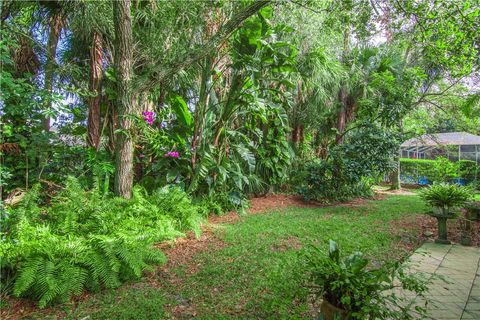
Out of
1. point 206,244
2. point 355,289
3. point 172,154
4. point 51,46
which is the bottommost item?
point 206,244

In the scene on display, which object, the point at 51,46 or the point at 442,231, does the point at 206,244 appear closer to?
the point at 442,231

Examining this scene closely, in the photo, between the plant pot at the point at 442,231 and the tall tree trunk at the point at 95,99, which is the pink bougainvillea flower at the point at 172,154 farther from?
the plant pot at the point at 442,231

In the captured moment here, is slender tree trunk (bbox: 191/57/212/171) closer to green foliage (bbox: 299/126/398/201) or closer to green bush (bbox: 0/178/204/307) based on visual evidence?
green bush (bbox: 0/178/204/307)

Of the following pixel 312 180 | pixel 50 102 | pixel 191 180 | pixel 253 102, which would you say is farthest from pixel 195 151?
pixel 312 180

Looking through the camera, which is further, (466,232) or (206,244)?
Result: (466,232)

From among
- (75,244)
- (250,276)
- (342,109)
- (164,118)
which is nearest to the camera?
(75,244)

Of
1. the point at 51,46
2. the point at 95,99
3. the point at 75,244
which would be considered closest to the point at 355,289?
the point at 75,244

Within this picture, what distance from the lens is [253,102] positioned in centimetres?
535

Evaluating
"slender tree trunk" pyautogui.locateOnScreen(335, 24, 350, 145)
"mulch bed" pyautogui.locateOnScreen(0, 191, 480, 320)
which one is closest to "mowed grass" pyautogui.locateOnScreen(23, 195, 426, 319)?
"mulch bed" pyautogui.locateOnScreen(0, 191, 480, 320)

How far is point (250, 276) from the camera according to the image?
9.59 feet

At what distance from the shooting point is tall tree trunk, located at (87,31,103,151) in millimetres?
5000

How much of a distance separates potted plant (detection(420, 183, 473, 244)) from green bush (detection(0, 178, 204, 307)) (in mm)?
4067

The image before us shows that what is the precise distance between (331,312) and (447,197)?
3854 mm

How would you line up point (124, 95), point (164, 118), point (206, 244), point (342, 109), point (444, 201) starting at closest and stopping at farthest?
point (124, 95), point (206, 244), point (444, 201), point (164, 118), point (342, 109)
